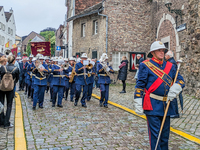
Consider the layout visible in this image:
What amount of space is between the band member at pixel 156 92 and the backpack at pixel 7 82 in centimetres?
353

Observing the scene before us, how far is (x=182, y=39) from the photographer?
40.8 ft

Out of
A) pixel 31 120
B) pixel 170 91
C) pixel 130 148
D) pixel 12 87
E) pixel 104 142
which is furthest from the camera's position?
pixel 31 120

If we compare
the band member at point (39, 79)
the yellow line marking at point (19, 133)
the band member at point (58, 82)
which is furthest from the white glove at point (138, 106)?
the band member at point (58, 82)

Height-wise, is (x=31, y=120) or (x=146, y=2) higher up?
(x=146, y=2)

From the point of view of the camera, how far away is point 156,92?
11.9 feet

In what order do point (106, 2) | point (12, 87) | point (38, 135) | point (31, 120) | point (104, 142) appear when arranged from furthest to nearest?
point (106, 2) → point (31, 120) → point (12, 87) → point (38, 135) → point (104, 142)

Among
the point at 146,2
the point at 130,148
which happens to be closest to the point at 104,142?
the point at 130,148

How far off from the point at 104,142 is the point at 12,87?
106 inches

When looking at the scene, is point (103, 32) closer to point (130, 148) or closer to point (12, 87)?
point (12, 87)

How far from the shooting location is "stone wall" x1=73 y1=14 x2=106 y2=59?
18842mm

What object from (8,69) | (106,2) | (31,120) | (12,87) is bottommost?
(31,120)

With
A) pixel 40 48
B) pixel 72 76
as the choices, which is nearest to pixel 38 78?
pixel 72 76

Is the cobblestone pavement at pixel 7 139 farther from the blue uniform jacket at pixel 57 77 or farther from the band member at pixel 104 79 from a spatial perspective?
the band member at pixel 104 79

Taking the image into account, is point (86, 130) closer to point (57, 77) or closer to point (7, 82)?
point (7, 82)
